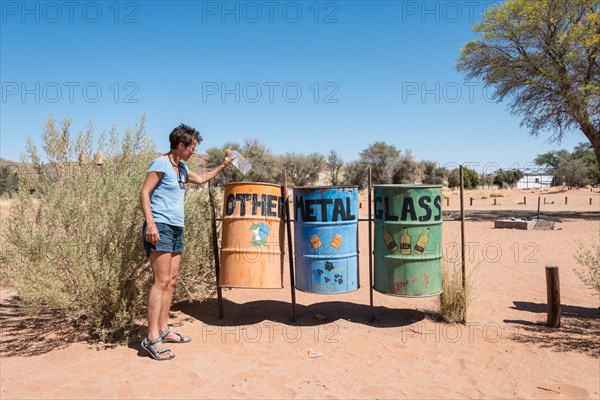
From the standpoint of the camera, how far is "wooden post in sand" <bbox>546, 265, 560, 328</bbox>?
4336mm

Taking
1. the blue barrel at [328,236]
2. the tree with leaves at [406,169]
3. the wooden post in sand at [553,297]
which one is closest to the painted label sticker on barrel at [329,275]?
the blue barrel at [328,236]

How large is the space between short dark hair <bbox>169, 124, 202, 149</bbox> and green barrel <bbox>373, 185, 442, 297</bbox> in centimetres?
200

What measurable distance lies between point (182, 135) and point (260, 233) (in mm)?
1297

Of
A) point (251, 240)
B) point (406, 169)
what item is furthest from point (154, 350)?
point (406, 169)

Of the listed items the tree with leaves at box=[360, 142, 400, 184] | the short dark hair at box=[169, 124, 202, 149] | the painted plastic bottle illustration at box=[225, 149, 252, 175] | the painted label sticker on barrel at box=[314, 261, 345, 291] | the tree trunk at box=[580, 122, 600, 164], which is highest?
the tree with leaves at box=[360, 142, 400, 184]

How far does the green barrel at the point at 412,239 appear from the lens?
431cm

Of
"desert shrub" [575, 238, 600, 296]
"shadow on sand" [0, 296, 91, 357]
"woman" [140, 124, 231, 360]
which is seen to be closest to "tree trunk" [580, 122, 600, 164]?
"desert shrub" [575, 238, 600, 296]

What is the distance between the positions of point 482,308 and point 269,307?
267 cm

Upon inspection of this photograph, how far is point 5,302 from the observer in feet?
18.0

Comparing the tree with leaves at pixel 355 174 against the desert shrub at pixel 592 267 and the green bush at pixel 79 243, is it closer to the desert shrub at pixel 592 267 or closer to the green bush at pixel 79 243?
the desert shrub at pixel 592 267

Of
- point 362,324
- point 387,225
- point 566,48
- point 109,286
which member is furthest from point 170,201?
point 566,48

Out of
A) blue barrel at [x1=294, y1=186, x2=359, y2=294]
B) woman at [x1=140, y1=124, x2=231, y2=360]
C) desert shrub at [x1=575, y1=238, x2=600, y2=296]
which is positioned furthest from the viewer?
desert shrub at [x1=575, y1=238, x2=600, y2=296]

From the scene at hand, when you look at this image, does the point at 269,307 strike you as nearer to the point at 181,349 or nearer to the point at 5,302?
the point at 181,349

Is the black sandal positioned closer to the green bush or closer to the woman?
the woman
